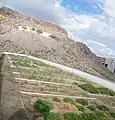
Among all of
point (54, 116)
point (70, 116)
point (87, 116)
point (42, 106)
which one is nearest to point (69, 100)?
point (87, 116)

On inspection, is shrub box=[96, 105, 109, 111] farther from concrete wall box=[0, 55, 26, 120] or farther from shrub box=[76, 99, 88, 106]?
concrete wall box=[0, 55, 26, 120]

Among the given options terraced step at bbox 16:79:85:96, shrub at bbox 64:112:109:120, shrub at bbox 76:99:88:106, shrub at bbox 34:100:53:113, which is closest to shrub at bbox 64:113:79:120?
shrub at bbox 64:112:109:120

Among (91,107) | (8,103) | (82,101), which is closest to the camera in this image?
(8,103)

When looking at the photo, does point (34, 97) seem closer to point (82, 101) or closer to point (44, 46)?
point (82, 101)

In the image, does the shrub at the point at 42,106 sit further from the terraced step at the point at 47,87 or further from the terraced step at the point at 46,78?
the terraced step at the point at 46,78

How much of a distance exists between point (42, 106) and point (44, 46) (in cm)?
2042

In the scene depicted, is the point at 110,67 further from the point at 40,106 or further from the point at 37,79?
the point at 40,106

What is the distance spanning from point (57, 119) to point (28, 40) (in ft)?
72.6

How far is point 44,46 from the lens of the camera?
105ft

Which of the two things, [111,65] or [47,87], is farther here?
[111,65]

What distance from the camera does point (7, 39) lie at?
1249 inches

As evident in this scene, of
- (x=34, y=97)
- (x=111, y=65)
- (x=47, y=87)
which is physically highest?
(x=111, y=65)

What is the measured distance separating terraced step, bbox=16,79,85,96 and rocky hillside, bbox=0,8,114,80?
32.1 ft

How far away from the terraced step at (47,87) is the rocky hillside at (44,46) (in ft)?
32.1
